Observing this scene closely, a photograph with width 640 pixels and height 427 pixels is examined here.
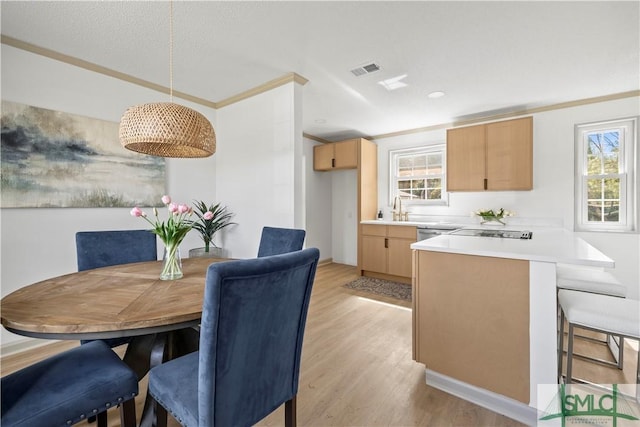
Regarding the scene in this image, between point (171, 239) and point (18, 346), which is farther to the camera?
point (18, 346)

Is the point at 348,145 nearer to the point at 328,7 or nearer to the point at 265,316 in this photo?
the point at 328,7

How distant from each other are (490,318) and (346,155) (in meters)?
3.57

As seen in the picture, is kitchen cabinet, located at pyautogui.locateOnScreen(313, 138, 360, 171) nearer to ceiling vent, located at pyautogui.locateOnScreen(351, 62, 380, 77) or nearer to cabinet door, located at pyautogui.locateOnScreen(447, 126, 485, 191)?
cabinet door, located at pyautogui.locateOnScreen(447, 126, 485, 191)

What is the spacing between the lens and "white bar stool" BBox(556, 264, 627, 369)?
1.90 metres

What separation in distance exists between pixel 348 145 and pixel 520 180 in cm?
254

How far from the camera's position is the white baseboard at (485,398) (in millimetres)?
1479

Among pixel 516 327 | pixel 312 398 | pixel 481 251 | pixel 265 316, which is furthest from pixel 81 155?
pixel 516 327

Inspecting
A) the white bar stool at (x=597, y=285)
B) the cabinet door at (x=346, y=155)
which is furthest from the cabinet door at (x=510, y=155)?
the cabinet door at (x=346, y=155)

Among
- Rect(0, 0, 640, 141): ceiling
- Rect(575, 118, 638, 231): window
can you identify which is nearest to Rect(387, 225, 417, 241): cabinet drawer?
Rect(0, 0, 640, 141): ceiling

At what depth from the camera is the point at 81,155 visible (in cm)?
249

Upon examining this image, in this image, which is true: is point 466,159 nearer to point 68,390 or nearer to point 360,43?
point 360,43

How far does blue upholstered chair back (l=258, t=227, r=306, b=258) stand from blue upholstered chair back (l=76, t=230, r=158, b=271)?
0.87m

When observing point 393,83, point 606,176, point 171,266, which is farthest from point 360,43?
point 606,176

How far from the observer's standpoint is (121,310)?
Answer: 1063 mm
